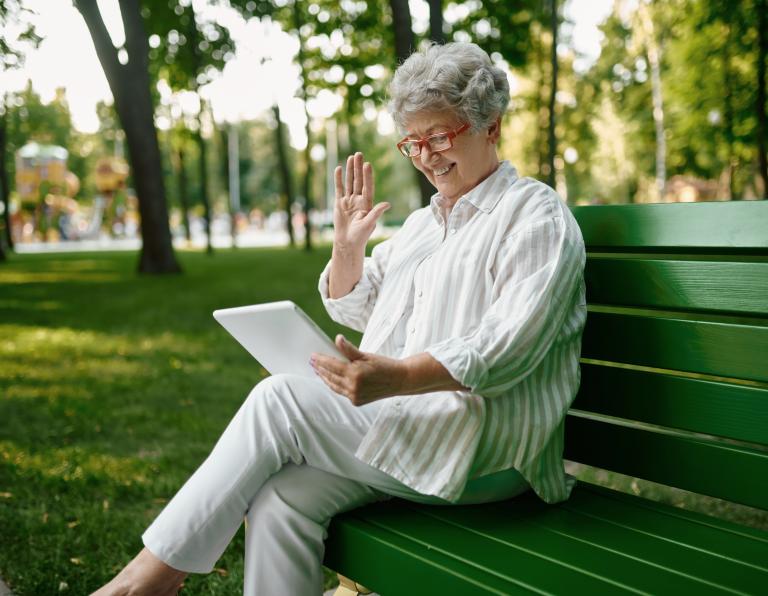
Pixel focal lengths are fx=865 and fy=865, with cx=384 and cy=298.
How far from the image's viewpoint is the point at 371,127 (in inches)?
2079

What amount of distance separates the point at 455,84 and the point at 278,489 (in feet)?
3.68

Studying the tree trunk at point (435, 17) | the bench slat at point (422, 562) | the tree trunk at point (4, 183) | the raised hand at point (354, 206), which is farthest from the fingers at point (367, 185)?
the tree trunk at point (4, 183)

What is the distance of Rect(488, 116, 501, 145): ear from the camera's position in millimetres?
2363

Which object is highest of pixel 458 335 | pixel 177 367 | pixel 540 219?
pixel 540 219

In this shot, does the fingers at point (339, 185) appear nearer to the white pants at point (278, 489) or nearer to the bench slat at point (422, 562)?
the white pants at point (278, 489)

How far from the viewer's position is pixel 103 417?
5.30m

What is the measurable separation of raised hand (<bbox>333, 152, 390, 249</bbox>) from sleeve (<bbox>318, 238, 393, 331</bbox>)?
127 millimetres

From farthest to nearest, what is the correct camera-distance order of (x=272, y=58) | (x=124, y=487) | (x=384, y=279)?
1. (x=272, y=58)
2. (x=124, y=487)
3. (x=384, y=279)

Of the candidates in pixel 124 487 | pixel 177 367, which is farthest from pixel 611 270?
pixel 177 367

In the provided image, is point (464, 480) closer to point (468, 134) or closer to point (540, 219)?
point (540, 219)

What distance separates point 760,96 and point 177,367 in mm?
11825

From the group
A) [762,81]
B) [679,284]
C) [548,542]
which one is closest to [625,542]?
[548,542]

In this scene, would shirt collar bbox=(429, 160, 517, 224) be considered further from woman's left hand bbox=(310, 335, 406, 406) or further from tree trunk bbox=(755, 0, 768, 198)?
tree trunk bbox=(755, 0, 768, 198)

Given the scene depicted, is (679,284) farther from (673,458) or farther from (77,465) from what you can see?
(77,465)
